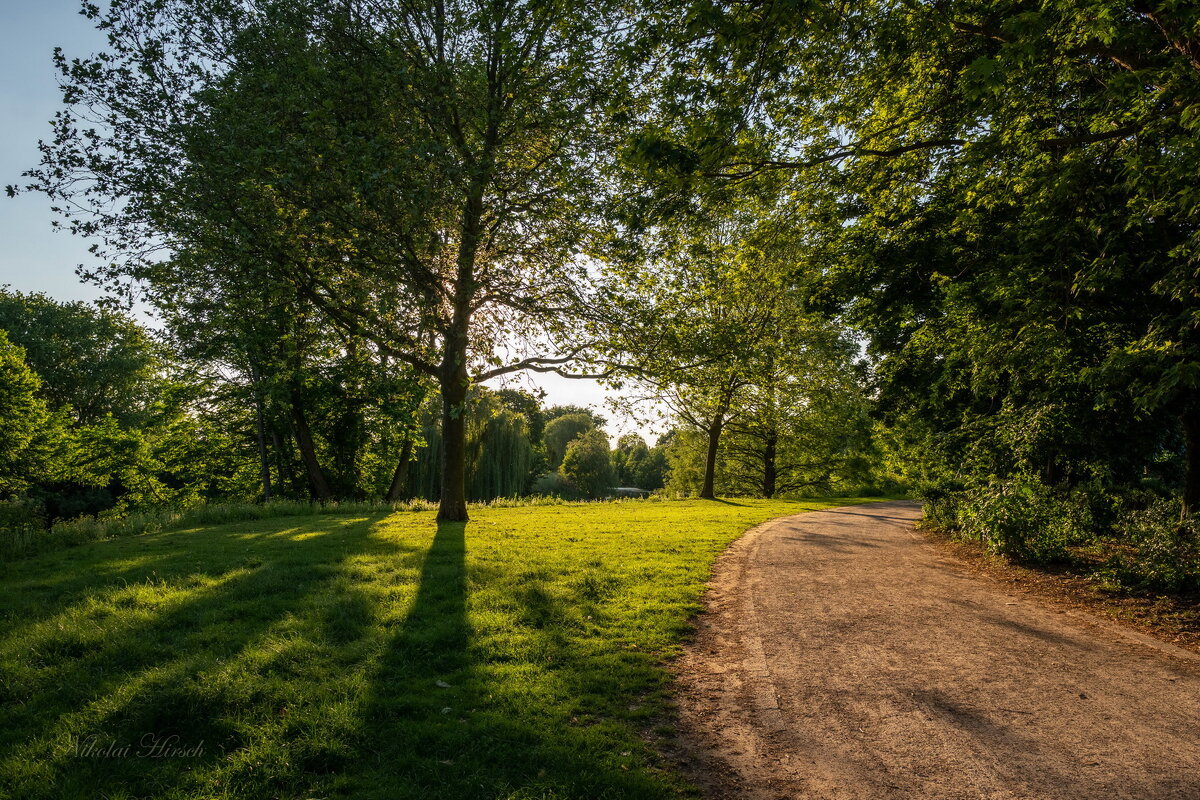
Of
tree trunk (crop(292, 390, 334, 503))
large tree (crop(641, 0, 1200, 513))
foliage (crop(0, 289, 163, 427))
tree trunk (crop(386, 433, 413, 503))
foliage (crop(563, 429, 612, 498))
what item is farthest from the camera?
foliage (crop(563, 429, 612, 498))

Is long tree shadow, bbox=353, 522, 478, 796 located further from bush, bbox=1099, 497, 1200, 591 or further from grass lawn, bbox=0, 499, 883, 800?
bush, bbox=1099, 497, 1200, 591

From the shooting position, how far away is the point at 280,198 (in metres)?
10.1

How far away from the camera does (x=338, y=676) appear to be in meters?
4.71

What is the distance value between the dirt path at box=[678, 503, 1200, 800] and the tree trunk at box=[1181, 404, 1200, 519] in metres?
4.44

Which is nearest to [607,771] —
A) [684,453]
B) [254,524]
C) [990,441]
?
[990,441]

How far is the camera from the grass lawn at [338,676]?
11.3 ft

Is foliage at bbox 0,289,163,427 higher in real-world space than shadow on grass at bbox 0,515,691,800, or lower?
higher

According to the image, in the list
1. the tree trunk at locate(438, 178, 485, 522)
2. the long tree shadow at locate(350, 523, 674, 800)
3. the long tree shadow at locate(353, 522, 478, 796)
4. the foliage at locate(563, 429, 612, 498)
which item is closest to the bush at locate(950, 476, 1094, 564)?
the long tree shadow at locate(350, 523, 674, 800)

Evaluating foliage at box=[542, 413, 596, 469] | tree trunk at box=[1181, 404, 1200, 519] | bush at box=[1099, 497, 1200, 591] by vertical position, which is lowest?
bush at box=[1099, 497, 1200, 591]

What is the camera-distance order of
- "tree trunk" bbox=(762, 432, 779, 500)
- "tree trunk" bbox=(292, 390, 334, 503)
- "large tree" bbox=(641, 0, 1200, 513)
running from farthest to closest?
"tree trunk" bbox=(762, 432, 779, 500), "tree trunk" bbox=(292, 390, 334, 503), "large tree" bbox=(641, 0, 1200, 513)

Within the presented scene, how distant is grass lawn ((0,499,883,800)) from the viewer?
344 cm

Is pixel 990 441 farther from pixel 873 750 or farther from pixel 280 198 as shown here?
pixel 280 198

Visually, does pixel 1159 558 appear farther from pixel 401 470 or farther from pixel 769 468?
pixel 769 468

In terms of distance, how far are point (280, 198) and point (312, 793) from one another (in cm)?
985
